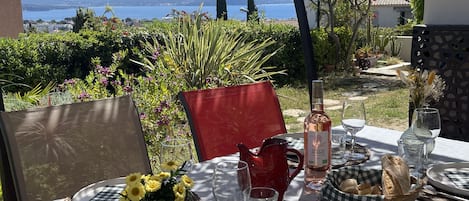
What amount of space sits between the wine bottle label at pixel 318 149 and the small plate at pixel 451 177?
1.02 feet

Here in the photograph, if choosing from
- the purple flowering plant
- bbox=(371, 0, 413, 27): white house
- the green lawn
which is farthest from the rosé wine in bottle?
bbox=(371, 0, 413, 27): white house

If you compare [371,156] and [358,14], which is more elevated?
[358,14]

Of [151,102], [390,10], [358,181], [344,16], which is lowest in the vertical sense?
[151,102]

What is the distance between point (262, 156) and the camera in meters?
1.25

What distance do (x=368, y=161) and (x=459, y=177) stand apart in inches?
11.3

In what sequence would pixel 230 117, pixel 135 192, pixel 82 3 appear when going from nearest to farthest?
pixel 135 192, pixel 230 117, pixel 82 3

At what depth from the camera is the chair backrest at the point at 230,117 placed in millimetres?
1971

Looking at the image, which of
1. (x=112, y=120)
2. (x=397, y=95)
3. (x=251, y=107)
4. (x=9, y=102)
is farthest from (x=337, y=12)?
(x=112, y=120)

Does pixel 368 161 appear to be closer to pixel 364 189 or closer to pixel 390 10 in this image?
pixel 364 189

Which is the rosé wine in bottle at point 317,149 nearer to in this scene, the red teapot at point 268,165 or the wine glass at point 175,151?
the red teapot at point 268,165

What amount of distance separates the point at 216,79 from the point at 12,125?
272 centimetres

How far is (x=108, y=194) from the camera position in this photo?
1342mm

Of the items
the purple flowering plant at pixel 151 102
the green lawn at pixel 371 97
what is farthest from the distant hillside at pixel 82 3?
the purple flowering plant at pixel 151 102

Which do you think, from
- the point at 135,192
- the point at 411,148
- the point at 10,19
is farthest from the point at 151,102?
the point at 10,19
